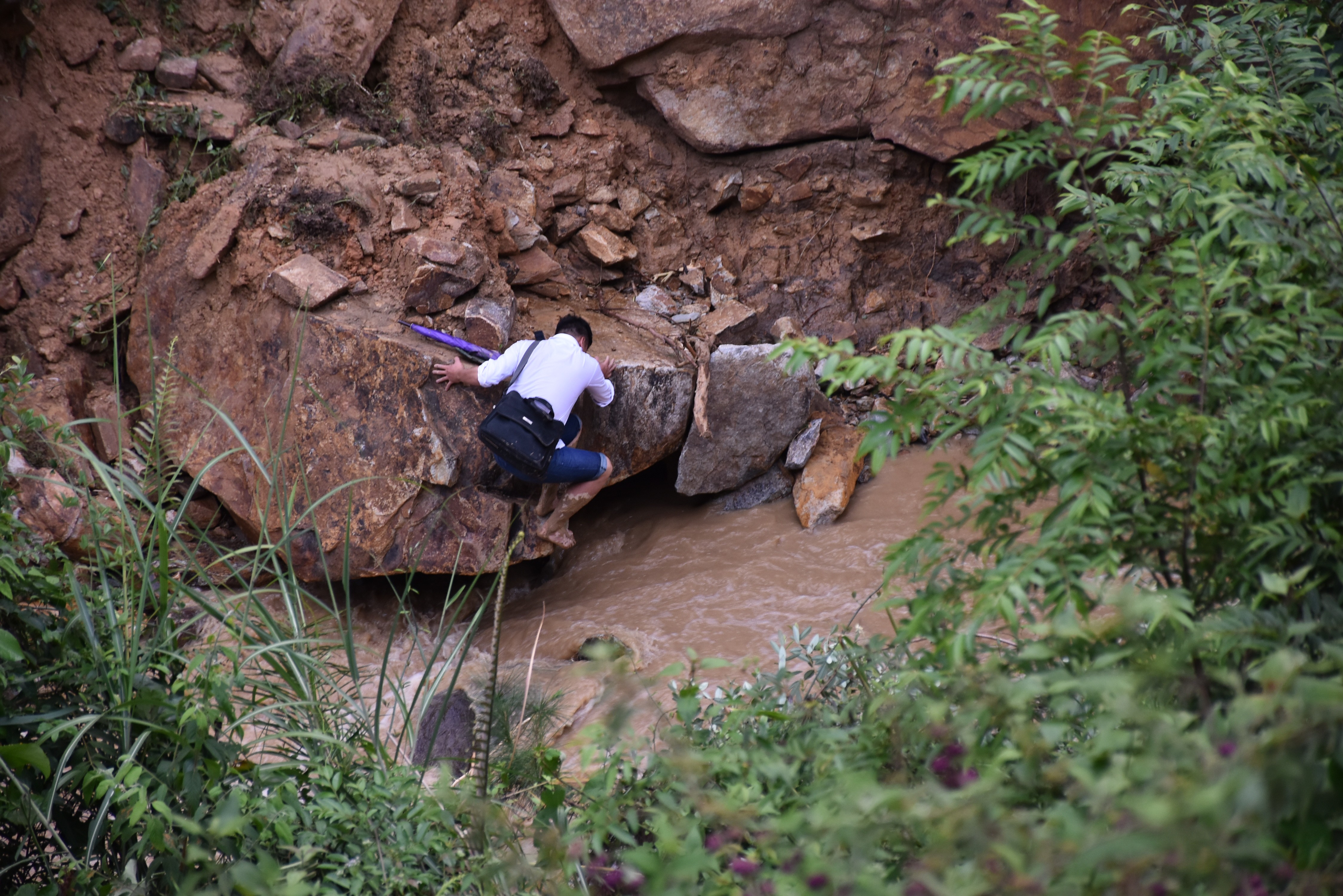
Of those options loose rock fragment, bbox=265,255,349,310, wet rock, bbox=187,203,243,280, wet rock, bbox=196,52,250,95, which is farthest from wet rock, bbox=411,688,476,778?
wet rock, bbox=196,52,250,95

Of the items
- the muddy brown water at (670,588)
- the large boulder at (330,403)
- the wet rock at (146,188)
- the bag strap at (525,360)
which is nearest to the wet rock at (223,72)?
the wet rock at (146,188)

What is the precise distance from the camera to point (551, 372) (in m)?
4.12

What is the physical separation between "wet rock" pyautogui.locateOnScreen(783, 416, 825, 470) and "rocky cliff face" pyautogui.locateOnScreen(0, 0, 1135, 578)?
10cm

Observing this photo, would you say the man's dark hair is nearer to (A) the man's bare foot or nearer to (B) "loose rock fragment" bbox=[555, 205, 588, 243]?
(A) the man's bare foot

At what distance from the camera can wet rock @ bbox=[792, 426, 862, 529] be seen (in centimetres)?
503

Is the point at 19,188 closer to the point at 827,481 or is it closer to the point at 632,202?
the point at 632,202

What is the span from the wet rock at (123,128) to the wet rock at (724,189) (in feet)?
11.7

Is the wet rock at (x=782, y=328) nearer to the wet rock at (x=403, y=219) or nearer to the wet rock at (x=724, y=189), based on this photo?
the wet rock at (x=724, y=189)

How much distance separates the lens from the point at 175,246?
4.67 m

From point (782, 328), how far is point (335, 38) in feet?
11.0

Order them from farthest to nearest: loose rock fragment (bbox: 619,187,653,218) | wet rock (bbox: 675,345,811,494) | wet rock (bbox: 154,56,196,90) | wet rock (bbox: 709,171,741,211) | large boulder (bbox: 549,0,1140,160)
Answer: wet rock (bbox: 709,171,741,211) < loose rock fragment (bbox: 619,187,653,218) < large boulder (bbox: 549,0,1140,160) < wet rock (bbox: 675,345,811,494) < wet rock (bbox: 154,56,196,90)

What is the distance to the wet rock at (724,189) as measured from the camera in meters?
5.82

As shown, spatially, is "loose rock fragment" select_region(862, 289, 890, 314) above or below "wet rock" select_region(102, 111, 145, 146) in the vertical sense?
below

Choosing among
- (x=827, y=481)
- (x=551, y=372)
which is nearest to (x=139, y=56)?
(x=551, y=372)
